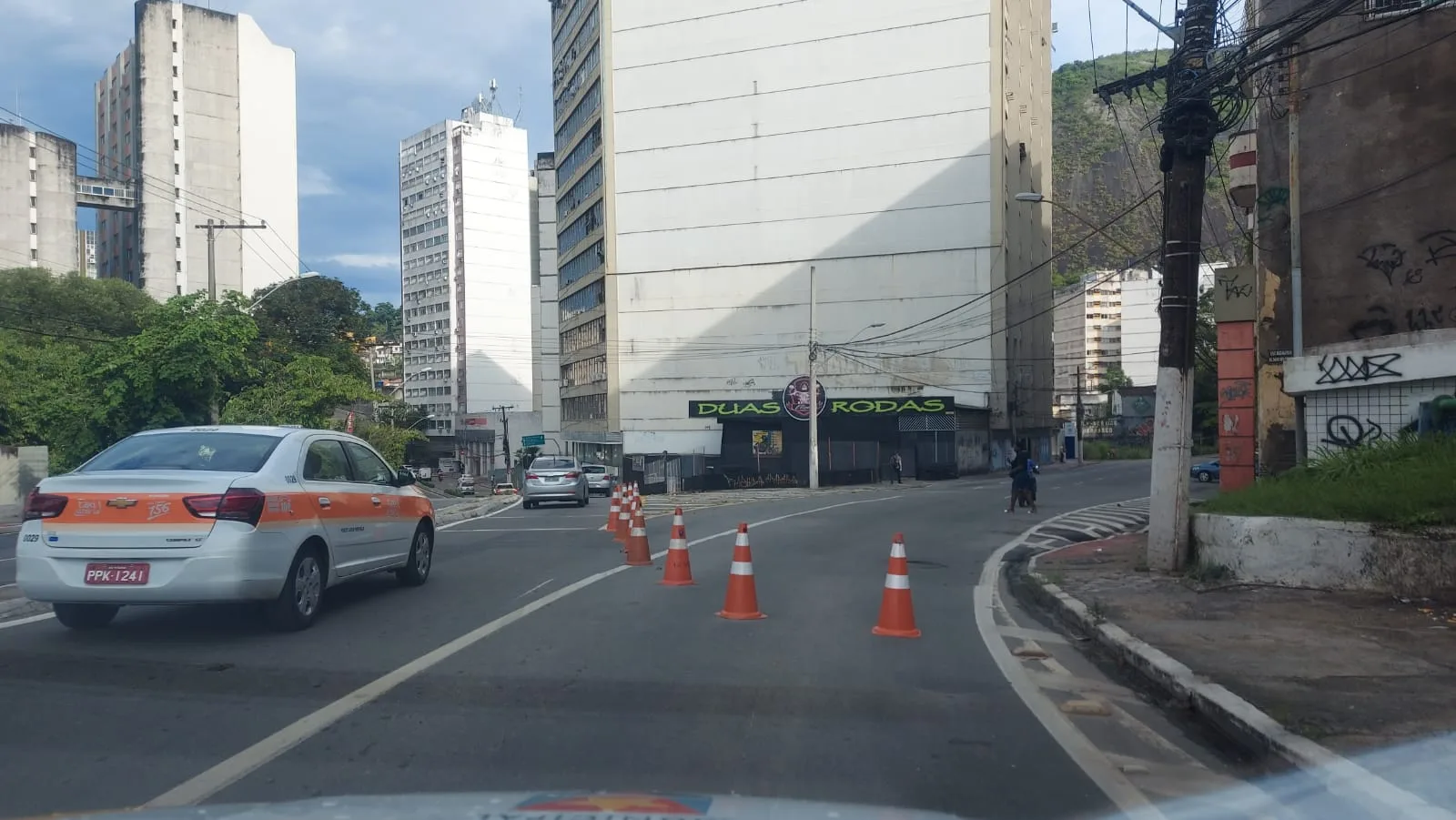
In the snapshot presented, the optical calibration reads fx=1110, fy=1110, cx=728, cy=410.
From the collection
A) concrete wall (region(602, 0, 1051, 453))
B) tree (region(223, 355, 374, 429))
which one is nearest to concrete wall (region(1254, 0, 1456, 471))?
tree (region(223, 355, 374, 429))

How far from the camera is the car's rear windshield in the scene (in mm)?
8312

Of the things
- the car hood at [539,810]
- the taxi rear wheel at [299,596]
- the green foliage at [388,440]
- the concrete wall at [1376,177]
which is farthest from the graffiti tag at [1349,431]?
the green foliage at [388,440]

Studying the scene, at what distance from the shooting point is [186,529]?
25.4 ft

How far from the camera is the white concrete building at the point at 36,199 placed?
8319 cm

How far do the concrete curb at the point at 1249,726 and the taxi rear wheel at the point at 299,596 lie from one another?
6.20 meters

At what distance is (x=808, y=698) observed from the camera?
669 centimetres

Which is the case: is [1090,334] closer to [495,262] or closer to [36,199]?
[495,262]

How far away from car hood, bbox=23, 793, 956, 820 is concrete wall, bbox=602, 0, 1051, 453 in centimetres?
5465

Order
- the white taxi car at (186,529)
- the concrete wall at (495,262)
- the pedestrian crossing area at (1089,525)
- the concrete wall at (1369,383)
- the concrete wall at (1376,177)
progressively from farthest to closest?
the concrete wall at (495,262) < the pedestrian crossing area at (1089,525) < the concrete wall at (1376,177) < the concrete wall at (1369,383) < the white taxi car at (186,529)

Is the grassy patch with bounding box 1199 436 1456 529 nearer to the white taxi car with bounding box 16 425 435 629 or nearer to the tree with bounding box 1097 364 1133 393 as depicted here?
the white taxi car with bounding box 16 425 435 629

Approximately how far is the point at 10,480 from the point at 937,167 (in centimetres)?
4324

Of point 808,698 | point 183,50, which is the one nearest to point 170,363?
point 808,698

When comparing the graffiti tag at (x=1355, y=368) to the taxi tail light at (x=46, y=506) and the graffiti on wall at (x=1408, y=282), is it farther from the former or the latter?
the taxi tail light at (x=46, y=506)

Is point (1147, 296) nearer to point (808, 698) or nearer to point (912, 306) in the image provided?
point (912, 306)
